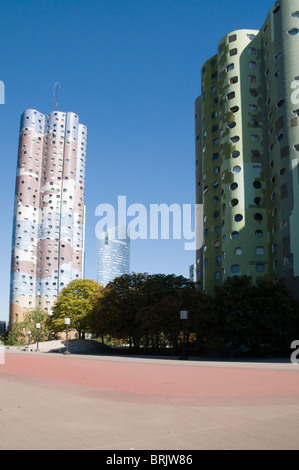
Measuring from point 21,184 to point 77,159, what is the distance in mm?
21612

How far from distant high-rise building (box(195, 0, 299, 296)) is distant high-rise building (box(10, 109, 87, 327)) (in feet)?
242

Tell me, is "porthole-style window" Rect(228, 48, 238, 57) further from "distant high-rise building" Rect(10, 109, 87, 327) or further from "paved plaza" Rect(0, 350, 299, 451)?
"distant high-rise building" Rect(10, 109, 87, 327)

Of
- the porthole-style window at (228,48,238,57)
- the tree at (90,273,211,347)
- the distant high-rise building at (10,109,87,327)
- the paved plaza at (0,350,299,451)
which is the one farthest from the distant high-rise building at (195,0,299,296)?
the distant high-rise building at (10,109,87,327)

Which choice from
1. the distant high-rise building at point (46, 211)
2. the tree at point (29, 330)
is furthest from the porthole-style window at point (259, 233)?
the distant high-rise building at point (46, 211)

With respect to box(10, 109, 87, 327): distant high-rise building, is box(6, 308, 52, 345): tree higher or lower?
lower

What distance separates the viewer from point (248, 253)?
5519 centimetres

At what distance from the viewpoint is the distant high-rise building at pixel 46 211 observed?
12419cm

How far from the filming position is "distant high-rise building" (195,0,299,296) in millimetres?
52906

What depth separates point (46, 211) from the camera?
130 m

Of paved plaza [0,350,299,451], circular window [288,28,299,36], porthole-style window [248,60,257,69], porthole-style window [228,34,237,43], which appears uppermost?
porthole-style window [228,34,237,43]

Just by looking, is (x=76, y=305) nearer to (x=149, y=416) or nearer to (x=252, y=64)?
(x=252, y=64)

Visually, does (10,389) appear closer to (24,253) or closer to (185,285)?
(185,285)

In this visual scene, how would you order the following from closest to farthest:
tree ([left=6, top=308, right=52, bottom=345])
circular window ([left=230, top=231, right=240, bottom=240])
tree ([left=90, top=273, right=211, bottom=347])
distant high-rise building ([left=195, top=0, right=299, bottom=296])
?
tree ([left=90, top=273, right=211, bottom=347])
distant high-rise building ([left=195, top=0, right=299, bottom=296])
circular window ([left=230, top=231, right=240, bottom=240])
tree ([left=6, top=308, right=52, bottom=345])
